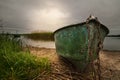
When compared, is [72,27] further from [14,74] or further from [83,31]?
[14,74]

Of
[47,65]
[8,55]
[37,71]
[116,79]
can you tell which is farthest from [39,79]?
[116,79]

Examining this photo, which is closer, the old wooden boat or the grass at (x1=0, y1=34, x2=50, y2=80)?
the grass at (x1=0, y1=34, x2=50, y2=80)

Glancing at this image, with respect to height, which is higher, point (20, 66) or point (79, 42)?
point (79, 42)

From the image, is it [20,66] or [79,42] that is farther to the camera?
[79,42]

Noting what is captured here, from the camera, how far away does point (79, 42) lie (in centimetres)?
591

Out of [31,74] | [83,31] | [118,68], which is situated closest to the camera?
[31,74]

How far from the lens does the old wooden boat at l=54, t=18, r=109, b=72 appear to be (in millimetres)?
5688

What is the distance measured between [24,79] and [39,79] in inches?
16.1

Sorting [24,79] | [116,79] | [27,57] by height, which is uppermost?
[27,57]

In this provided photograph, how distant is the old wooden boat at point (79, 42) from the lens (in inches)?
224

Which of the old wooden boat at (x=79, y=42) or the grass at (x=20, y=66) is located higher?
the old wooden boat at (x=79, y=42)

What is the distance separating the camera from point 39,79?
4.93 metres

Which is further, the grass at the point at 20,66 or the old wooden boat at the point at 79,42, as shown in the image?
the old wooden boat at the point at 79,42

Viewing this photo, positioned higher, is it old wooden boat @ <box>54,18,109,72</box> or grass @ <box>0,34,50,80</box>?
old wooden boat @ <box>54,18,109,72</box>
